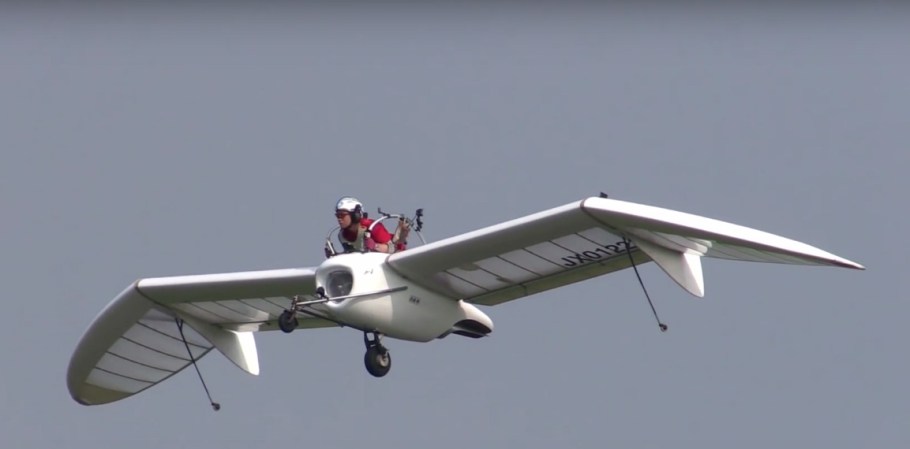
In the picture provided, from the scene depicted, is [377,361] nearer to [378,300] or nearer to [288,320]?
[378,300]

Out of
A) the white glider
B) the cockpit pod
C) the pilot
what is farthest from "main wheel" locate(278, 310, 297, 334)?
the pilot

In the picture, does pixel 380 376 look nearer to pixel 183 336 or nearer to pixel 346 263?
pixel 346 263

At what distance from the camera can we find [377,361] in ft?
140

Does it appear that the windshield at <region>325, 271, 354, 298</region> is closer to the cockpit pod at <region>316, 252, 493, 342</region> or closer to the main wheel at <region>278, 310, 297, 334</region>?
the cockpit pod at <region>316, 252, 493, 342</region>

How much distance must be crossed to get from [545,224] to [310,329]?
995 cm

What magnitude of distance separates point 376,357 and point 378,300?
130 cm

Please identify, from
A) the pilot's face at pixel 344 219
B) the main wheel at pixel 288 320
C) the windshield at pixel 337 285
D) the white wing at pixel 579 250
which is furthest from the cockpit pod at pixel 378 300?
the main wheel at pixel 288 320

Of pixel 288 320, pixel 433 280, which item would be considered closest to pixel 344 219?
pixel 433 280

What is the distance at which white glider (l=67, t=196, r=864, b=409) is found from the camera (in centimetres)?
3950

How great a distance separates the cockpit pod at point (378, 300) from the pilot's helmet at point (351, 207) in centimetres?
76

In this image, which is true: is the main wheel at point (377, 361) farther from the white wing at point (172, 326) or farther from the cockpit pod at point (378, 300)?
the white wing at point (172, 326)

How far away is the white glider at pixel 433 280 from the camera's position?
130 feet

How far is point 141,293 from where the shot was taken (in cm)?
4716

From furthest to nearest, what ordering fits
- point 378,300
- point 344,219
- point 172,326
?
point 172,326
point 344,219
point 378,300
